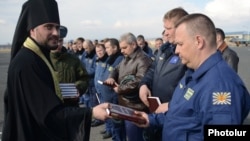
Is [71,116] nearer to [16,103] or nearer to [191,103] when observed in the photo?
[16,103]

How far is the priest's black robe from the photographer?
9.12 feet

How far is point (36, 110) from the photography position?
2.76m

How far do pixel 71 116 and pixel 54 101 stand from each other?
7.5 inches

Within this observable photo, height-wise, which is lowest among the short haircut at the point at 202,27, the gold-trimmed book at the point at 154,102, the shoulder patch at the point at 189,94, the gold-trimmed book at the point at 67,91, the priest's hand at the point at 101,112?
the gold-trimmed book at the point at 154,102

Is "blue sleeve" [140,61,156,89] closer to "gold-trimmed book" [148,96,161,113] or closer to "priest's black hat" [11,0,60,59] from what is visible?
"gold-trimmed book" [148,96,161,113]

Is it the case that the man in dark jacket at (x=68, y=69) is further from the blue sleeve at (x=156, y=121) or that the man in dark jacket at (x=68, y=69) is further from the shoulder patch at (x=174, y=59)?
the blue sleeve at (x=156, y=121)

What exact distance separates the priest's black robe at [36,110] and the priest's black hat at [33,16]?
0.24m

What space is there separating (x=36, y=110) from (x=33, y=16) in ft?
2.67

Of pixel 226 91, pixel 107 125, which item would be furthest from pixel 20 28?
pixel 107 125

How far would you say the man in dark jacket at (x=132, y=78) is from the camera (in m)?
5.12

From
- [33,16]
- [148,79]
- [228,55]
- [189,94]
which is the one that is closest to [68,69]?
[148,79]

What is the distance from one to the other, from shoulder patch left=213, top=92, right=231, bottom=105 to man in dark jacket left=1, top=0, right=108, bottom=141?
0.98m

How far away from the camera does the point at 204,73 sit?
2566 millimetres

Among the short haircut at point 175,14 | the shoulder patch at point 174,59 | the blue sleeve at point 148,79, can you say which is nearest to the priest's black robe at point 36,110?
the shoulder patch at point 174,59
